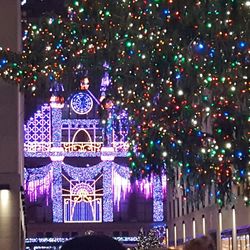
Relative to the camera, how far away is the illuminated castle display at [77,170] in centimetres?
5328

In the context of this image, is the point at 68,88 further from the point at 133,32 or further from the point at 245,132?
the point at 245,132

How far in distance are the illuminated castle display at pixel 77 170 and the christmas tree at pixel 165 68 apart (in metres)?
42.9

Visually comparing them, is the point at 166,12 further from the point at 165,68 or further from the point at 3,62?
the point at 3,62

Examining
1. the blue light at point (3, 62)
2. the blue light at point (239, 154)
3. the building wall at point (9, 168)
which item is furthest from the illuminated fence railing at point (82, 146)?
the blue light at point (239, 154)

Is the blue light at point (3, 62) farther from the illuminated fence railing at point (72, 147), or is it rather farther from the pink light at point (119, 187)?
the pink light at point (119, 187)

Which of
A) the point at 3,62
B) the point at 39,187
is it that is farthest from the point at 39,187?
the point at 3,62

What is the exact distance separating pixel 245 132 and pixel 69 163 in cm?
4708

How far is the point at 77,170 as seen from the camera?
178 feet

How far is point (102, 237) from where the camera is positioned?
2.73 metres

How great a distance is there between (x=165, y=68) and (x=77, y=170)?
46526 millimetres

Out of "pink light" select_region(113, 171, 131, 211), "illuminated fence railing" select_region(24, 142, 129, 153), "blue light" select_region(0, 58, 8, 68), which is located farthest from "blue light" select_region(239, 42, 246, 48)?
"pink light" select_region(113, 171, 131, 211)

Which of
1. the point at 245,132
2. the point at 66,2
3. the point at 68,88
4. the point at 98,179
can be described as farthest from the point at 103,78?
the point at 98,179

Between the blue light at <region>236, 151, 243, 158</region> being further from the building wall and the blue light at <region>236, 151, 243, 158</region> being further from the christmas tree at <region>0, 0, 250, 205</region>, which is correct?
the building wall

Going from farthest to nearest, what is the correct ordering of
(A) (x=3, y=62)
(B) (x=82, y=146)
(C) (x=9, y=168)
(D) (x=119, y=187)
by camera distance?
(B) (x=82, y=146) → (D) (x=119, y=187) → (C) (x=9, y=168) → (A) (x=3, y=62)
